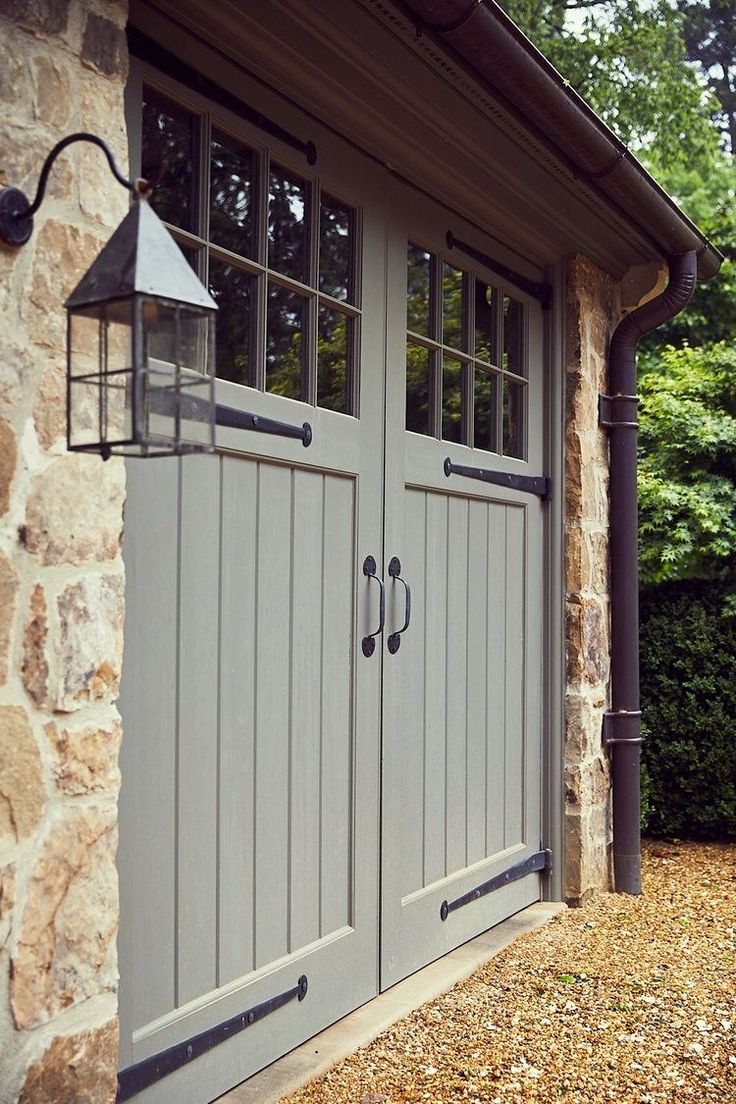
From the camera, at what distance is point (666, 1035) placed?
313 cm

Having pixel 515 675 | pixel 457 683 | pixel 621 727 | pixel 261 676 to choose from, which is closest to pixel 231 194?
pixel 261 676

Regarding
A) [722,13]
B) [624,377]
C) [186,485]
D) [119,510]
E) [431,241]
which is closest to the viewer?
[119,510]

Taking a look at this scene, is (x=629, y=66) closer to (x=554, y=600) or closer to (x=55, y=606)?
(x=554, y=600)

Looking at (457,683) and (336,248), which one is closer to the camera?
Result: (336,248)

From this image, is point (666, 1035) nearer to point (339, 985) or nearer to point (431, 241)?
point (339, 985)

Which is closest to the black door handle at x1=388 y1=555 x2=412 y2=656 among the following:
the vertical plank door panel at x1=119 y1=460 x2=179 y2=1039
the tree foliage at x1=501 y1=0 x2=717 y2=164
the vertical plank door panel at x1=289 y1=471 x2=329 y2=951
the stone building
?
the stone building

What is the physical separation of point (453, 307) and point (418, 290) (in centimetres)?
27

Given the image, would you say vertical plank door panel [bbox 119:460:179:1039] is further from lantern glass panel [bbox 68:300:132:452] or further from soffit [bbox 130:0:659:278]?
soffit [bbox 130:0:659:278]

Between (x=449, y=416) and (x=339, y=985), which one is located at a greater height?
(x=449, y=416)

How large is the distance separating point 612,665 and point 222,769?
253 centimetres

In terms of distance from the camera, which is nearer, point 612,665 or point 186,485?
point 186,485

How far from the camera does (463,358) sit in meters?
3.85

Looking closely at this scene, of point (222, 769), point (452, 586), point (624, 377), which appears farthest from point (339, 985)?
point (624, 377)

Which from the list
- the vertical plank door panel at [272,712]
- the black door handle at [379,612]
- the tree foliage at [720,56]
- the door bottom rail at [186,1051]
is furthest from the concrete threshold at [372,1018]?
the tree foliage at [720,56]
